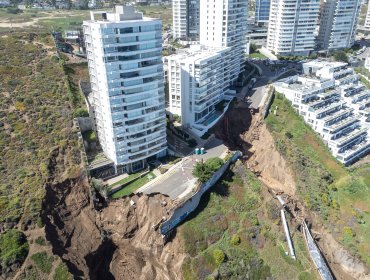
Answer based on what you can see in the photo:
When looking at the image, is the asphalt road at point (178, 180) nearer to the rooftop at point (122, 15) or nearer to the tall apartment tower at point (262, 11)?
the rooftop at point (122, 15)

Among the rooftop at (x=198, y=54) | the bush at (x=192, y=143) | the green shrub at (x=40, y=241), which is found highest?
the rooftop at (x=198, y=54)

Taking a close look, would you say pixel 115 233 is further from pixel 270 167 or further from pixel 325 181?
pixel 325 181

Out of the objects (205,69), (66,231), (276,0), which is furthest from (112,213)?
(276,0)

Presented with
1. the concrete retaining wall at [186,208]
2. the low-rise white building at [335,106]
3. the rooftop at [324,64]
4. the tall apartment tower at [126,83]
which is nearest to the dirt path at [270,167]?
Result: the low-rise white building at [335,106]

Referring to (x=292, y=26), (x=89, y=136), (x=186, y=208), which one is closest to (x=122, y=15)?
(x=89, y=136)

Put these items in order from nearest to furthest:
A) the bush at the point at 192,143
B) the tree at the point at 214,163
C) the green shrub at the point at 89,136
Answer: the tree at the point at 214,163
the green shrub at the point at 89,136
the bush at the point at 192,143

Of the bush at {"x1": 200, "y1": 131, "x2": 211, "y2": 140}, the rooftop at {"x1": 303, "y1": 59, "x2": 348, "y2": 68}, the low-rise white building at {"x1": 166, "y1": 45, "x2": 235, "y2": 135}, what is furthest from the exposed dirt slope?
the rooftop at {"x1": 303, "y1": 59, "x2": 348, "y2": 68}
